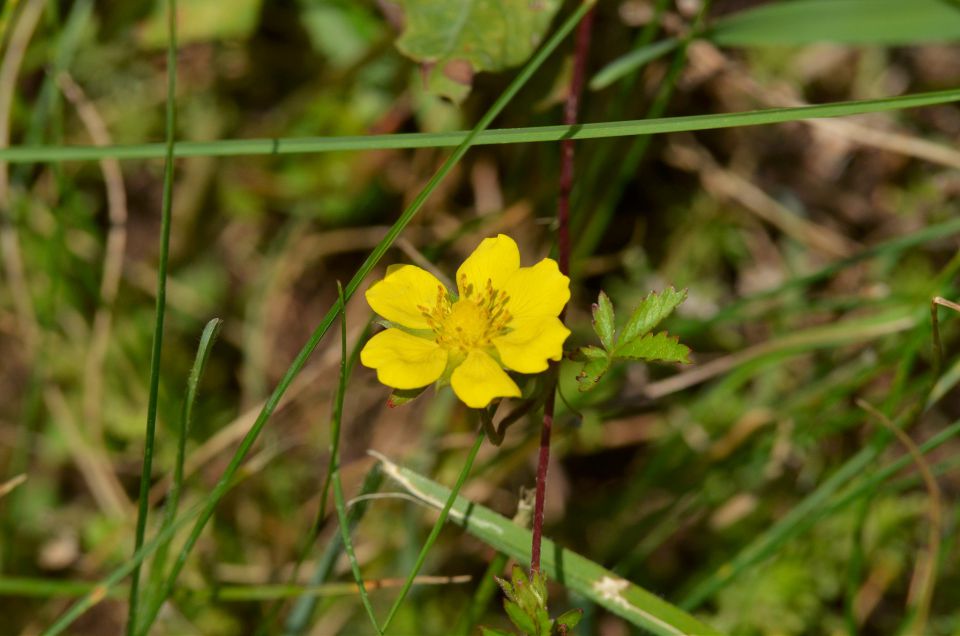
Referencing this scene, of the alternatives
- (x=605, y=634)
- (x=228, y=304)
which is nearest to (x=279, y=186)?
(x=228, y=304)

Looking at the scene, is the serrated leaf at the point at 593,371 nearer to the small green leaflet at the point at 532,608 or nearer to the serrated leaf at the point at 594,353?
the serrated leaf at the point at 594,353

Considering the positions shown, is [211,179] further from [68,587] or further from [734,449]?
[734,449]

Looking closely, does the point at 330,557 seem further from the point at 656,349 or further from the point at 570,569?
the point at 656,349

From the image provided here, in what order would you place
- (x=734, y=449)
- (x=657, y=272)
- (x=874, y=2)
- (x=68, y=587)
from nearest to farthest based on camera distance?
(x=68, y=587) → (x=874, y=2) → (x=734, y=449) → (x=657, y=272)

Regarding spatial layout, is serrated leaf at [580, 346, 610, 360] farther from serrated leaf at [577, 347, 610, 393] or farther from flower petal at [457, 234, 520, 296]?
flower petal at [457, 234, 520, 296]

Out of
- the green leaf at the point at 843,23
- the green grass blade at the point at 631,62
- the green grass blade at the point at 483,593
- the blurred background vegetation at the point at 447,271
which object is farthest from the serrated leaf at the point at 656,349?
the green leaf at the point at 843,23

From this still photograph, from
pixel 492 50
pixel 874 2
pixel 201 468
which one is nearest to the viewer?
pixel 492 50
